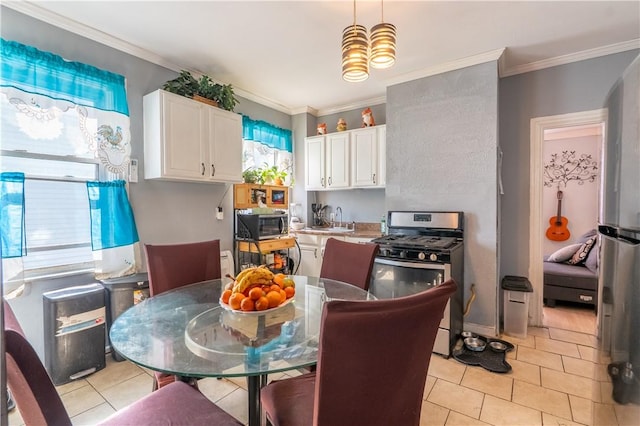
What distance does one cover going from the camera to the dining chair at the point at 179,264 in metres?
1.92

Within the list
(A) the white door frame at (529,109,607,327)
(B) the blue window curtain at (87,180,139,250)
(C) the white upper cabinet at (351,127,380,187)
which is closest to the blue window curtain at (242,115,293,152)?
(C) the white upper cabinet at (351,127,380,187)

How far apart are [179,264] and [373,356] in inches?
65.8

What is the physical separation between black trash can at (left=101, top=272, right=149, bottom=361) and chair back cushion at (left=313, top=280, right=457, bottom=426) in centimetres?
220

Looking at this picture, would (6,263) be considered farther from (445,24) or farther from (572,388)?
(572,388)

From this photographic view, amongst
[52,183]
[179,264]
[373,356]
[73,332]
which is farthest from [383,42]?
[73,332]

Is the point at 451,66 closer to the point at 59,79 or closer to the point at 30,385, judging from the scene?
the point at 59,79

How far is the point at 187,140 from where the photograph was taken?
2873 mm

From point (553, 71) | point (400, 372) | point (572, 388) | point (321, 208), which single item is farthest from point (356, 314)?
point (321, 208)

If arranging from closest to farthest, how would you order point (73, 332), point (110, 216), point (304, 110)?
point (73, 332), point (110, 216), point (304, 110)

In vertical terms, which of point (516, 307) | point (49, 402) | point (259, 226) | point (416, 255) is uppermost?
point (259, 226)

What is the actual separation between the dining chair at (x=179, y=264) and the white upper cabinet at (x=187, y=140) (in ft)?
3.08

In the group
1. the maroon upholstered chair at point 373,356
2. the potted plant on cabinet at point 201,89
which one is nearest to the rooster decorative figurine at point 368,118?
the potted plant on cabinet at point 201,89

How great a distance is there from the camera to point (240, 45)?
267 centimetres

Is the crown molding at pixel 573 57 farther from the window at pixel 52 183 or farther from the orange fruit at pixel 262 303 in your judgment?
the window at pixel 52 183
